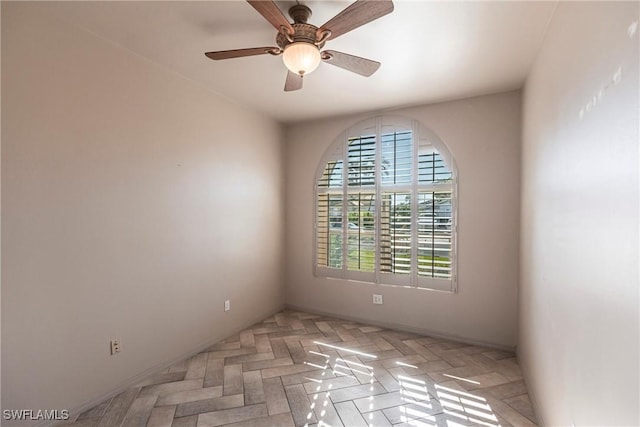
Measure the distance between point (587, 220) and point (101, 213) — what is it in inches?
109

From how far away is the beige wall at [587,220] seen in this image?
89 cm

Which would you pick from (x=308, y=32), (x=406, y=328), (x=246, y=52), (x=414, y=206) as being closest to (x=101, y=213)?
(x=246, y=52)

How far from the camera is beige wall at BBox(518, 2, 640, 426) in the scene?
887mm

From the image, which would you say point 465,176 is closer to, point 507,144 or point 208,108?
point 507,144

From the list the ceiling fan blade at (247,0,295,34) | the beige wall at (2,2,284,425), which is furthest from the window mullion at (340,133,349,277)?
the ceiling fan blade at (247,0,295,34)

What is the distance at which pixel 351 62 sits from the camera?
1934 millimetres

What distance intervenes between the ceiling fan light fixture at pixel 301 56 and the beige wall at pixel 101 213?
4.52ft

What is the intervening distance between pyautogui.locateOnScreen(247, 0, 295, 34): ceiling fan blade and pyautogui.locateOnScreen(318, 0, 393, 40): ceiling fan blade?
0.20 metres

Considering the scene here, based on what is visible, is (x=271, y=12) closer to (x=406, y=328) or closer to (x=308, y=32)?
(x=308, y=32)

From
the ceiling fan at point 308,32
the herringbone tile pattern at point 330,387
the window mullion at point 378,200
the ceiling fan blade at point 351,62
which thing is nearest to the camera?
the ceiling fan at point 308,32

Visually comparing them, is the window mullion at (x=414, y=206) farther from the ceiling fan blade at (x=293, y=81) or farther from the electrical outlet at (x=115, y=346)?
the electrical outlet at (x=115, y=346)

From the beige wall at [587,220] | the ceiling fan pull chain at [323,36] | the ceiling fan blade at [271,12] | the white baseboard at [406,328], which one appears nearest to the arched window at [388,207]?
the white baseboard at [406,328]

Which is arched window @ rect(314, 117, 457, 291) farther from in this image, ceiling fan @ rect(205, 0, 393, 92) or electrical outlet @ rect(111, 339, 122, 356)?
electrical outlet @ rect(111, 339, 122, 356)

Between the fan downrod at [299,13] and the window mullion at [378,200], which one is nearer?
the fan downrod at [299,13]
